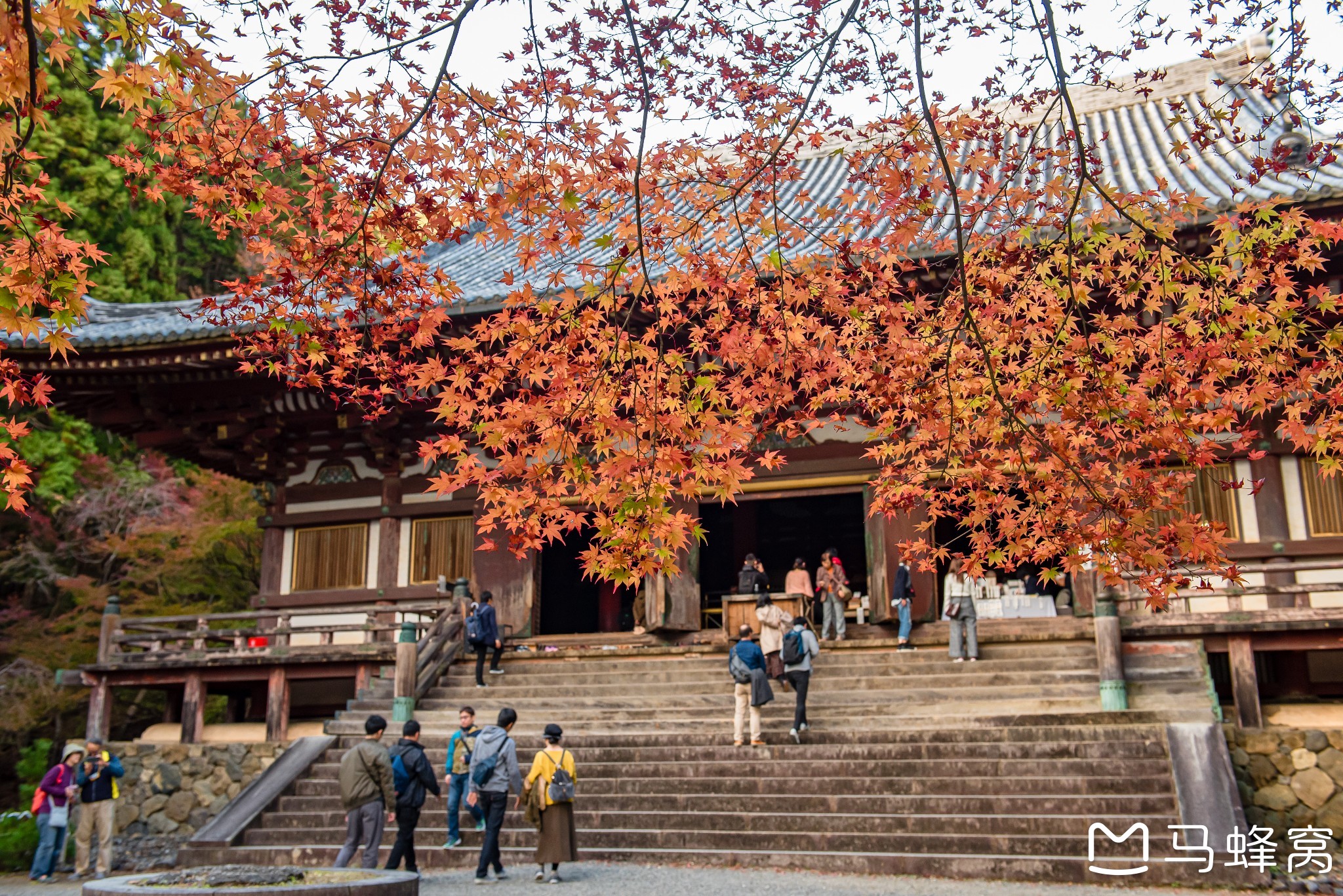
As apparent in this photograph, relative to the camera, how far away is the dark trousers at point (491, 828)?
951cm

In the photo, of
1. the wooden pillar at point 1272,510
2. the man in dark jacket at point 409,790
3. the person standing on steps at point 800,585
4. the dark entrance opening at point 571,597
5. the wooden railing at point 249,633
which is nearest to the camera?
the man in dark jacket at point 409,790

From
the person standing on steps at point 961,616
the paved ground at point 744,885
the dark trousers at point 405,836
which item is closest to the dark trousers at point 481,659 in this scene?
the paved ground at point 744,885

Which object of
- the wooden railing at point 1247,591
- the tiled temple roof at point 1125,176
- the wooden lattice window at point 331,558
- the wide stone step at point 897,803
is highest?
the tiled temple roof at point 1125,176

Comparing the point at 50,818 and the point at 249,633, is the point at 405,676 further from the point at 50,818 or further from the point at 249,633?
the point at 50,818

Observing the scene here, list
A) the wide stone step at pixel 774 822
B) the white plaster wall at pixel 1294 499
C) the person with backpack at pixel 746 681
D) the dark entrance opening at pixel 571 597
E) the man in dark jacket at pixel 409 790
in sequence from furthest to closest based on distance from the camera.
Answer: the dark entrance opening at pixel 571 597
the white plaster wall at pixel 1294 499
the person with backpack at pixel 746 681
the wide stone step at pixel 774 822
the man in dark jacket at pixel 409 790

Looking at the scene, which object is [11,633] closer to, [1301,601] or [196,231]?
[196,231]

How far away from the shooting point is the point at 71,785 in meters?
12.8

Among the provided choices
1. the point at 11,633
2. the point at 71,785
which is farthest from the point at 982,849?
the point at 11,633

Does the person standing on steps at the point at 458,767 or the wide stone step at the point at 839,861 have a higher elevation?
the person standing on steps at the point at 458,767

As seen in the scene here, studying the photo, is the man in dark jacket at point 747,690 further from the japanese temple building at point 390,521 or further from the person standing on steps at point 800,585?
the japanese temple building at point 390,521

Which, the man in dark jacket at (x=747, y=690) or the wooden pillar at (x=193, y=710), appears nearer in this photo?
the man in dark jacket at (x=747, y=690)

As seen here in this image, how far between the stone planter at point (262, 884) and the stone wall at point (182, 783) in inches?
337

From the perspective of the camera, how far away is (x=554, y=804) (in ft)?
30.8

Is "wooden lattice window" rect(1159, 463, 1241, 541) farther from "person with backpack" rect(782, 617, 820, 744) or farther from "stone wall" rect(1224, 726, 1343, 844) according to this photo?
"person with backpack" rect(782, 617, 820, 744)
